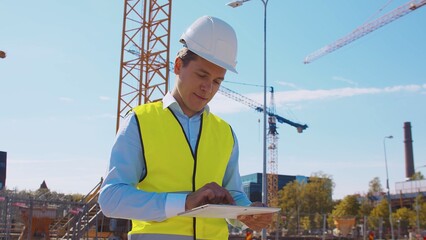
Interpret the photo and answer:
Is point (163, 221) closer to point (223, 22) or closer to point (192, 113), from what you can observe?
point (192, 113)

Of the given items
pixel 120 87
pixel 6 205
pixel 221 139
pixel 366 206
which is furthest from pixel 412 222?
pixel 221 139

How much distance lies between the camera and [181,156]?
178 centimetres

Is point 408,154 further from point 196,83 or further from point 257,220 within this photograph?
point 196,83

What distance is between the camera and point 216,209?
1.42 meters

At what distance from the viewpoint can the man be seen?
5.22ft

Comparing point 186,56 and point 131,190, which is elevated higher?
point 186,56

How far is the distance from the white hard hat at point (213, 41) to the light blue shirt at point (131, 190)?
0.90 feet

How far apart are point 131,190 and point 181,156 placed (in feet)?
0.85

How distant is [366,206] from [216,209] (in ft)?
193

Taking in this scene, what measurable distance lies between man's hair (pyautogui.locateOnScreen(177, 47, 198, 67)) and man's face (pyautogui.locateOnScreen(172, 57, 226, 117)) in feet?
0.04

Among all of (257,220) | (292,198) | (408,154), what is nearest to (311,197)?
(292,198)

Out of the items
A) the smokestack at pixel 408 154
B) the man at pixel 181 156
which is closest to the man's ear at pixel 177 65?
the man at pixel 181 156

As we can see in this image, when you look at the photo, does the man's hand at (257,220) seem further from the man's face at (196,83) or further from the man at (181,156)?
the man's face at (196,83)

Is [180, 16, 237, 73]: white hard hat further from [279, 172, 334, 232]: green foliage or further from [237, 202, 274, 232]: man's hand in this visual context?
[279, 172, 334, 232]: green foliage
